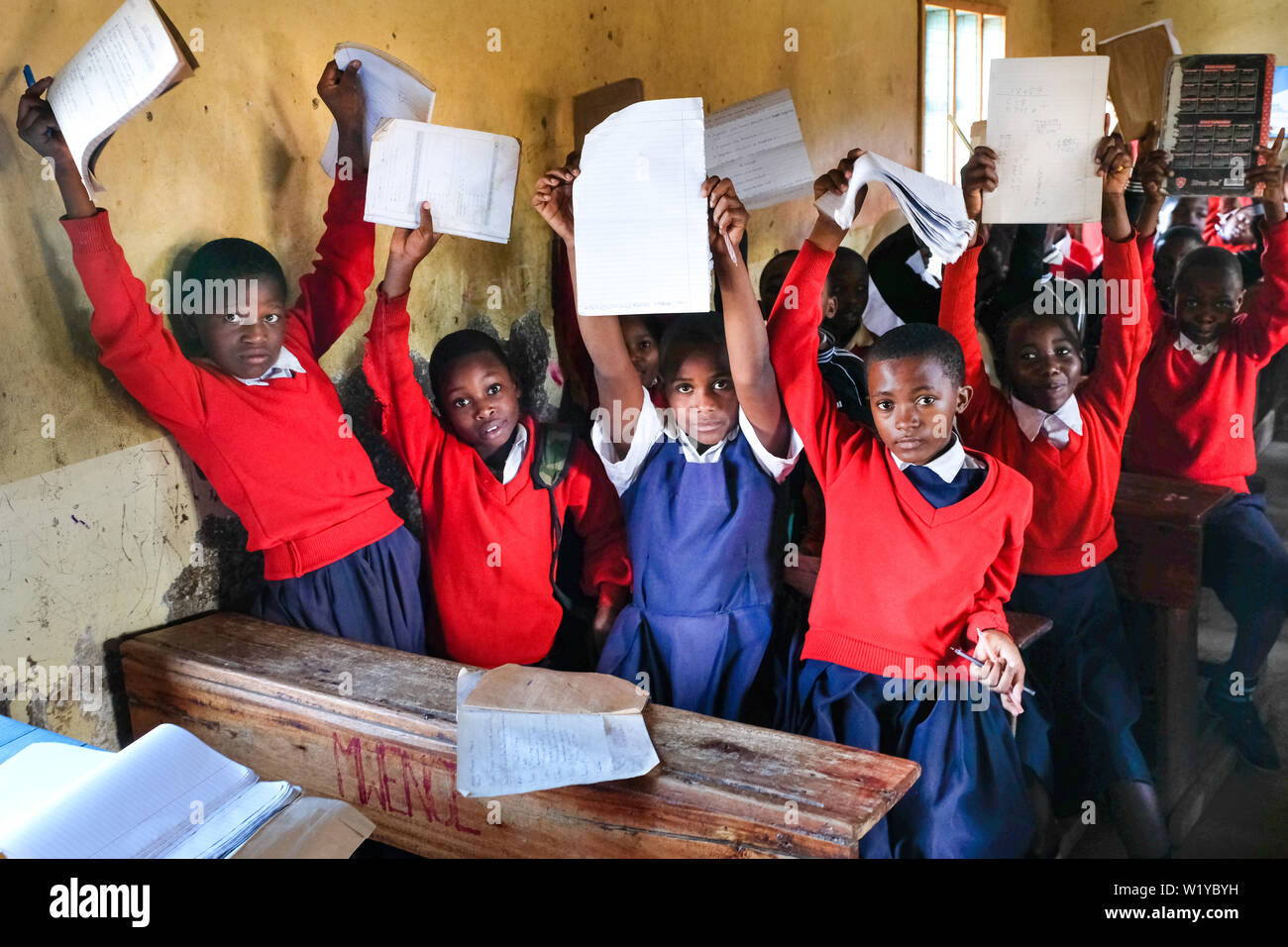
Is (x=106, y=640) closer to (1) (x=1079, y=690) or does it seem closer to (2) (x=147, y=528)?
(2) (x=147, y=528)

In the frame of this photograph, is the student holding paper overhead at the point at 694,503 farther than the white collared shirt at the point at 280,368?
Yes

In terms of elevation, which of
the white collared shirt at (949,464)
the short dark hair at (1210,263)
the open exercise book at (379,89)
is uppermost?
the open exercise book at (379,89)

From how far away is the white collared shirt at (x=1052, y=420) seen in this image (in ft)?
6.68

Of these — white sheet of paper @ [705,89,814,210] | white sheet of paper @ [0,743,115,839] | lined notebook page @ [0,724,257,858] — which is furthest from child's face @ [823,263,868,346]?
white sheet of paper @ [0,743,115,839]

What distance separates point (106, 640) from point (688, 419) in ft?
3.90

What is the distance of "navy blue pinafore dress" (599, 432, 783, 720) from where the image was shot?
2.13 metres

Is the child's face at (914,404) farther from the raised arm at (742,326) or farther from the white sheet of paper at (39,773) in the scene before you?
the white sheet of paper at (39,773)

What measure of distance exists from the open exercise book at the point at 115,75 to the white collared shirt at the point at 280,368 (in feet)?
1.47

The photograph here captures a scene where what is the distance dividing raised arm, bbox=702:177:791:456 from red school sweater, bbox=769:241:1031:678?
41mm

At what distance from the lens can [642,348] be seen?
2.36 meters

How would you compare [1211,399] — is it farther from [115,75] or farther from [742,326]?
[115,75]

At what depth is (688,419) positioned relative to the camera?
2.14 metres

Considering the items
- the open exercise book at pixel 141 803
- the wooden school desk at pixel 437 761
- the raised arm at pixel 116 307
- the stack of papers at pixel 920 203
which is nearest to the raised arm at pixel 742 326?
the stack of papers at pixel 920 203
